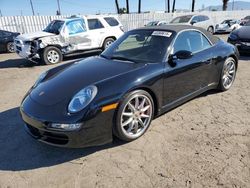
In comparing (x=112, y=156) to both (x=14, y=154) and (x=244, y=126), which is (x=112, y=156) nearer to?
(x=14, y=154)

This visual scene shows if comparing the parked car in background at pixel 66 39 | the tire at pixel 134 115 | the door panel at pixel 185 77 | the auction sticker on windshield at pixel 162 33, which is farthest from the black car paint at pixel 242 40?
the tire at pixel 134 115

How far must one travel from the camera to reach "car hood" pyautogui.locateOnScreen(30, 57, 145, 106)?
3229 millimetres

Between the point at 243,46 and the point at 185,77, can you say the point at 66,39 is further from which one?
the point at 185,77

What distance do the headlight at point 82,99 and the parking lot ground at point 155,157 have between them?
68 cm

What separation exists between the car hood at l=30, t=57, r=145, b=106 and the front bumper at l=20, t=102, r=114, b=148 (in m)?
0.32

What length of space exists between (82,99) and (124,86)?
561mm

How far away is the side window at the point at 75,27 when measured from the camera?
377 inches

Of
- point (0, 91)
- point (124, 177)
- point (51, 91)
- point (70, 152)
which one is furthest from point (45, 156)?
point (0, 91)

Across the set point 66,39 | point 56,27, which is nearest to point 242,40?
point 66,39

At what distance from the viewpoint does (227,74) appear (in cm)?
521

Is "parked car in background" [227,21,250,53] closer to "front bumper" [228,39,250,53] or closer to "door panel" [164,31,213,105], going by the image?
"front bumper" [228,39,250,53]

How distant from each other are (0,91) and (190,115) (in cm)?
474

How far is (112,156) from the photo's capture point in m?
3.15

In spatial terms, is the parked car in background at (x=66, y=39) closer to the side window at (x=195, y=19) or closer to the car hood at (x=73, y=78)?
the car hood at (x=73, y=78)
